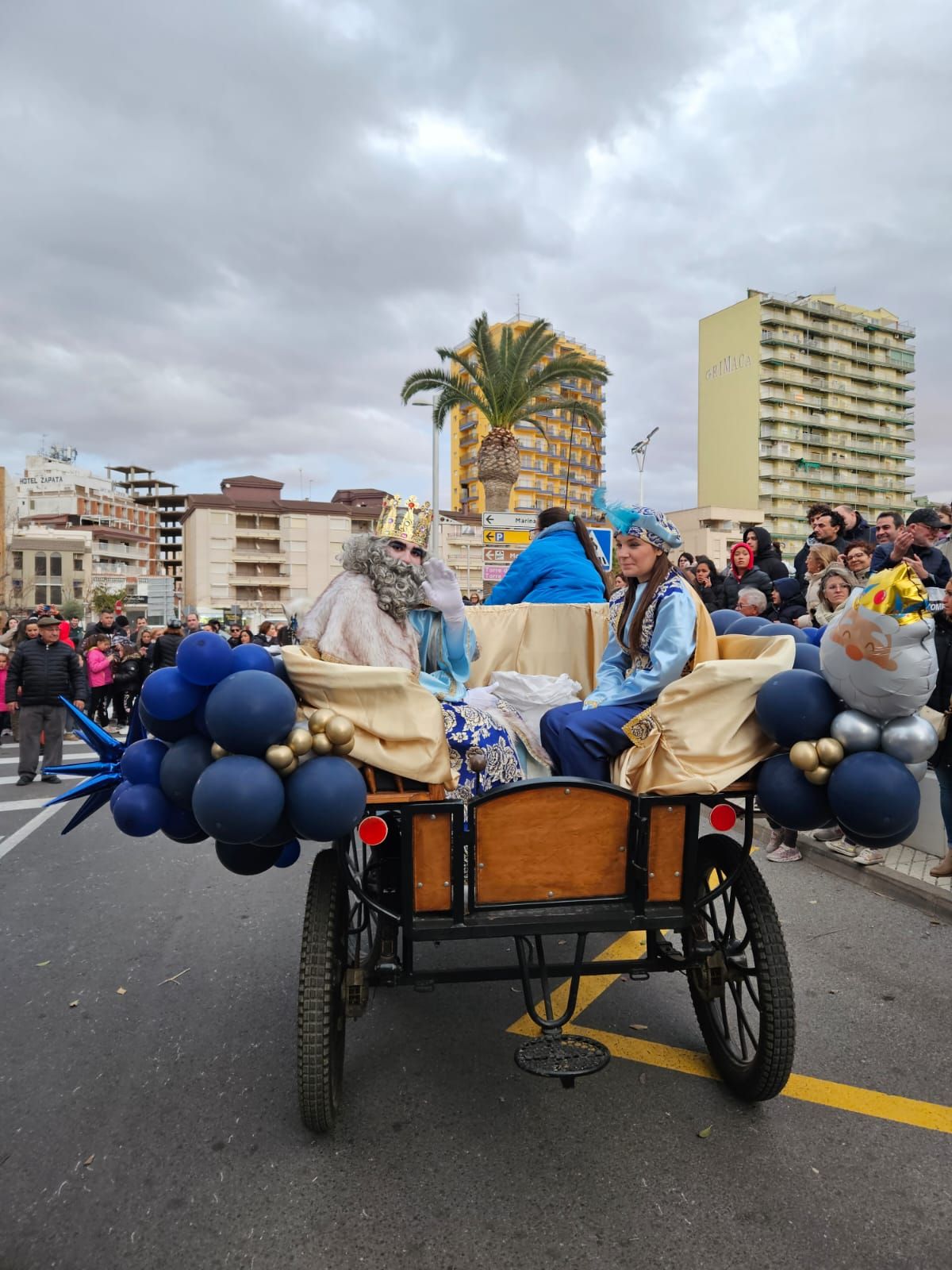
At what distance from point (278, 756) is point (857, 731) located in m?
1.70

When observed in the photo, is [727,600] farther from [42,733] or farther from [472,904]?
[42,733]

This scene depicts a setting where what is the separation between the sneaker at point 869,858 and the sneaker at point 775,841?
0.59 m

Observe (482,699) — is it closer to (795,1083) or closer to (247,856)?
(247,856)

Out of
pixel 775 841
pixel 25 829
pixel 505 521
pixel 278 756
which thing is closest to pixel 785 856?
pixel 775 841

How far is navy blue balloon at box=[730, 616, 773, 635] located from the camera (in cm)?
332

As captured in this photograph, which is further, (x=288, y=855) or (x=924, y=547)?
(x=924, y=547)

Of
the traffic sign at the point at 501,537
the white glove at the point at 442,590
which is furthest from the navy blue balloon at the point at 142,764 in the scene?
the traffic sign at the point at 501,537

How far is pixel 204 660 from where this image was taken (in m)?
2.34

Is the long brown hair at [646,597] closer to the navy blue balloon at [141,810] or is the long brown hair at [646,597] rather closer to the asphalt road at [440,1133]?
the asphalt road at [440,1133]

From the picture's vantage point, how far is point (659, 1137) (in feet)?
8.46

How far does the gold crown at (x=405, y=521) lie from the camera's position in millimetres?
3639

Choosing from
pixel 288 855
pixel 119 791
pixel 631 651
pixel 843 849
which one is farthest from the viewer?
pixel 843 849

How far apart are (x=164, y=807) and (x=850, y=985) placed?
322 centimetres

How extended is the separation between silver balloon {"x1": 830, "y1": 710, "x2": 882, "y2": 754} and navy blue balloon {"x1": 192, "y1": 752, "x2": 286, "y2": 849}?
167cm
